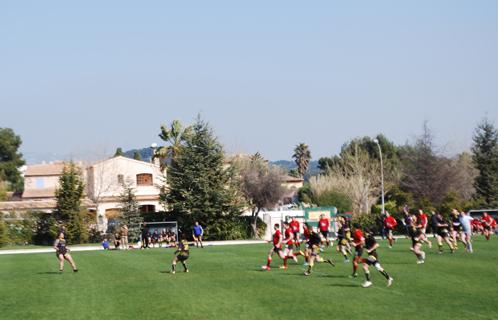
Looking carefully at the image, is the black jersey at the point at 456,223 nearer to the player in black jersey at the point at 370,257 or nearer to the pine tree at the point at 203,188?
the player in black jersey at the point at 370,257

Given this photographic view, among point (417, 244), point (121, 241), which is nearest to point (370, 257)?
point (417, 244)

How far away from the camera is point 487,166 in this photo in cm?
7525

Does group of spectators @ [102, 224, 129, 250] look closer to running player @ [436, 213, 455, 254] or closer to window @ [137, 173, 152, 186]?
running player @ [436, 213, 455, 254]

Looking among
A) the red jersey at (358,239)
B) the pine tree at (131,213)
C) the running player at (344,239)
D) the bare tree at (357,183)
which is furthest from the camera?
the bare tree at (357,183)

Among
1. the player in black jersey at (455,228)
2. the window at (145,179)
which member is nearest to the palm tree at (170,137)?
the window at (145,179)

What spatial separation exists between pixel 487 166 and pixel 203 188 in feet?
99.9

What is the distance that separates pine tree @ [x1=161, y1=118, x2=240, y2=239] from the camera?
63688 millimetres

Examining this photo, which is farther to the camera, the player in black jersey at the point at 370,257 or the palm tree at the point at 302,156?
the palm tree at the point at 302,156

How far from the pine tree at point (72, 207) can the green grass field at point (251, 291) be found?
91.2 feet

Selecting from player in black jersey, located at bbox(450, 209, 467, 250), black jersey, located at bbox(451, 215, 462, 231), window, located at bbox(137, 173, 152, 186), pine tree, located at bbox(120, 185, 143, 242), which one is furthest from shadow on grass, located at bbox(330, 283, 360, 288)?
window, located at bbox(137, 173, 152, 186)

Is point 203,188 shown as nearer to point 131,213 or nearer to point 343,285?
point 131,213

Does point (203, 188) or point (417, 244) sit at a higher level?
point (203, 188)

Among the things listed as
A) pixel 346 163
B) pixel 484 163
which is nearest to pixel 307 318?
pixel 484 163

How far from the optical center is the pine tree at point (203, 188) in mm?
63688
